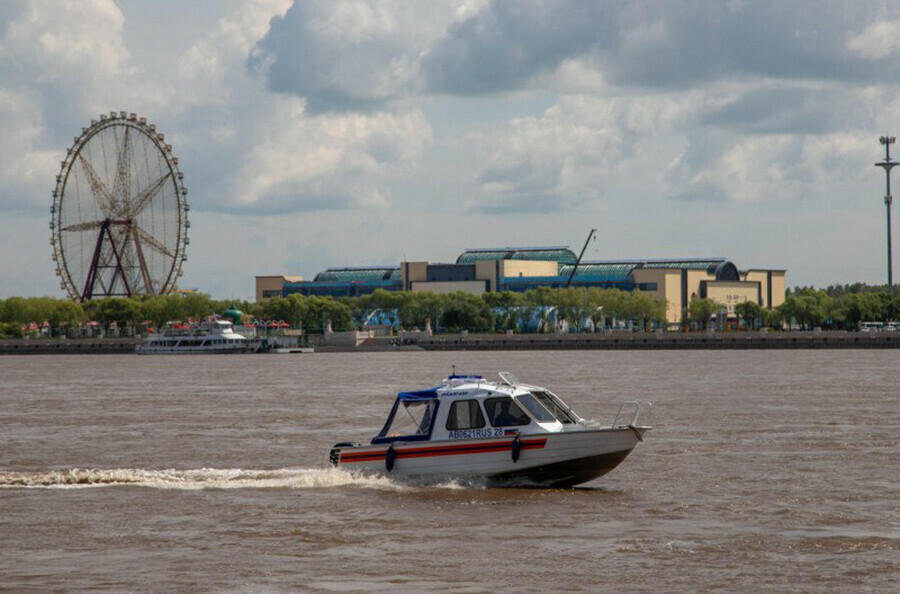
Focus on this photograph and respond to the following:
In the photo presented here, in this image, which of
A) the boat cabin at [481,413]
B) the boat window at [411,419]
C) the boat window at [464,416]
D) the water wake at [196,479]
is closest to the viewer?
the boat cabin at [481,413]

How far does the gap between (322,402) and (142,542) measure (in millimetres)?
48941

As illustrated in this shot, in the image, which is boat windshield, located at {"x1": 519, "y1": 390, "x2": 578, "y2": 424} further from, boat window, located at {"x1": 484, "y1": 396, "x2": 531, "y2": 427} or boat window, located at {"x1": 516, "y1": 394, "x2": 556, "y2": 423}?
boat window, located at {"x1": 484, "y1": 396, "x2": 531, "y2": 427}

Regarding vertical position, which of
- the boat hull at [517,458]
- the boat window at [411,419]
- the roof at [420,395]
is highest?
the roof at [420,395]

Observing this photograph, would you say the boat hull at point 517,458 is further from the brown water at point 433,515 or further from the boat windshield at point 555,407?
the boat windshield at point 555,407

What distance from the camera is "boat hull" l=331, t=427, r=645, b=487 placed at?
125 ft

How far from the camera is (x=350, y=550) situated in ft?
102

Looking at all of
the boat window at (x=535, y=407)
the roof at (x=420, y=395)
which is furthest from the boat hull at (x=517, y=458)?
the roof at (x=420, y=395)

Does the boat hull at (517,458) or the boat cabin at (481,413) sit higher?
the boat cabin at (481,413)

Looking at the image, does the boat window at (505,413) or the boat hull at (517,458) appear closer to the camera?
the boat hull at (517,458)

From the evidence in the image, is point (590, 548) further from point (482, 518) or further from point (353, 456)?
point (353, 456)

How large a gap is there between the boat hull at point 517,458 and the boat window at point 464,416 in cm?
46

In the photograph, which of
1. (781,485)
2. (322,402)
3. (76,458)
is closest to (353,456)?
(781,485)

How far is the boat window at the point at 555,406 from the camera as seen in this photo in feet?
129

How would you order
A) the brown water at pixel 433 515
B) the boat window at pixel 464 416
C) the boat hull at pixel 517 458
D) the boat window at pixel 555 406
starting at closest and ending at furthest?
A: the brown water at pixel 433 515, the boat hull at pixel 517 458, the boat window at pixel 464 416, the boat window at pixel 555 406
